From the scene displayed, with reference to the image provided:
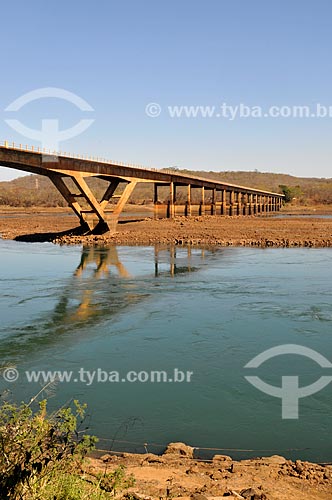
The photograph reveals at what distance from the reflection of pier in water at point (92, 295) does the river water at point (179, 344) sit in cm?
6

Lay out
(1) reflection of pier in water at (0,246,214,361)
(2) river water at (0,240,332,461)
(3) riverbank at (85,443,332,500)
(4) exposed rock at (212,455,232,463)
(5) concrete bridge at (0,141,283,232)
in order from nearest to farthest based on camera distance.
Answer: (3) riverbank at (85,443,332,500)
(4) exposed rock at (212,455,232,463)
(2) river water at (0,240,332,461)
(1) reflection of pier in water at (0,246,214,361)
(5) concrete bridge at (0,141,283,232)

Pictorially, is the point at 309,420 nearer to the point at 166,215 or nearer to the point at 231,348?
the point at 231,348

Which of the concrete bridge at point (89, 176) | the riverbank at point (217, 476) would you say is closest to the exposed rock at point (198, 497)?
the riverbank at point (217, 476)

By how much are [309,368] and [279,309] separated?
17.9ft

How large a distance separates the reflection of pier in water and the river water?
6cm

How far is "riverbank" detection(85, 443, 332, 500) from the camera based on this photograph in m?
6.06

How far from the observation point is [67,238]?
40375mm

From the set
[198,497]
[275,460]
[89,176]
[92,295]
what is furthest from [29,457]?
[89,176]

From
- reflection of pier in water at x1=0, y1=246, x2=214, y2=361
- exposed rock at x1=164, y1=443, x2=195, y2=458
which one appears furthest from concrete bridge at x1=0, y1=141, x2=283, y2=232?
exposed rock at x1=164, y1=443, x2=195, y2=458

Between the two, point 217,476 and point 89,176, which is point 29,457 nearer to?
point 217,476

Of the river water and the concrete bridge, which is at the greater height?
the concrete bridge

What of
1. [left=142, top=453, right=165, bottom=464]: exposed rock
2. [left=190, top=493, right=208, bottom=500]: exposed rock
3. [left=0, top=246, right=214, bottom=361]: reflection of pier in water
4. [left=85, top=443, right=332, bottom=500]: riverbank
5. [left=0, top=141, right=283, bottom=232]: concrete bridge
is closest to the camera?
[left=190, top=493, right=208, bottom=500]: exposed rock

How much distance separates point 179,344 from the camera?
500 inches

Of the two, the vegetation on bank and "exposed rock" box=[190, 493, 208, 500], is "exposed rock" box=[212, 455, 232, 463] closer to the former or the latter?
"exposed rock" box=[190, 493, 208, 500]
